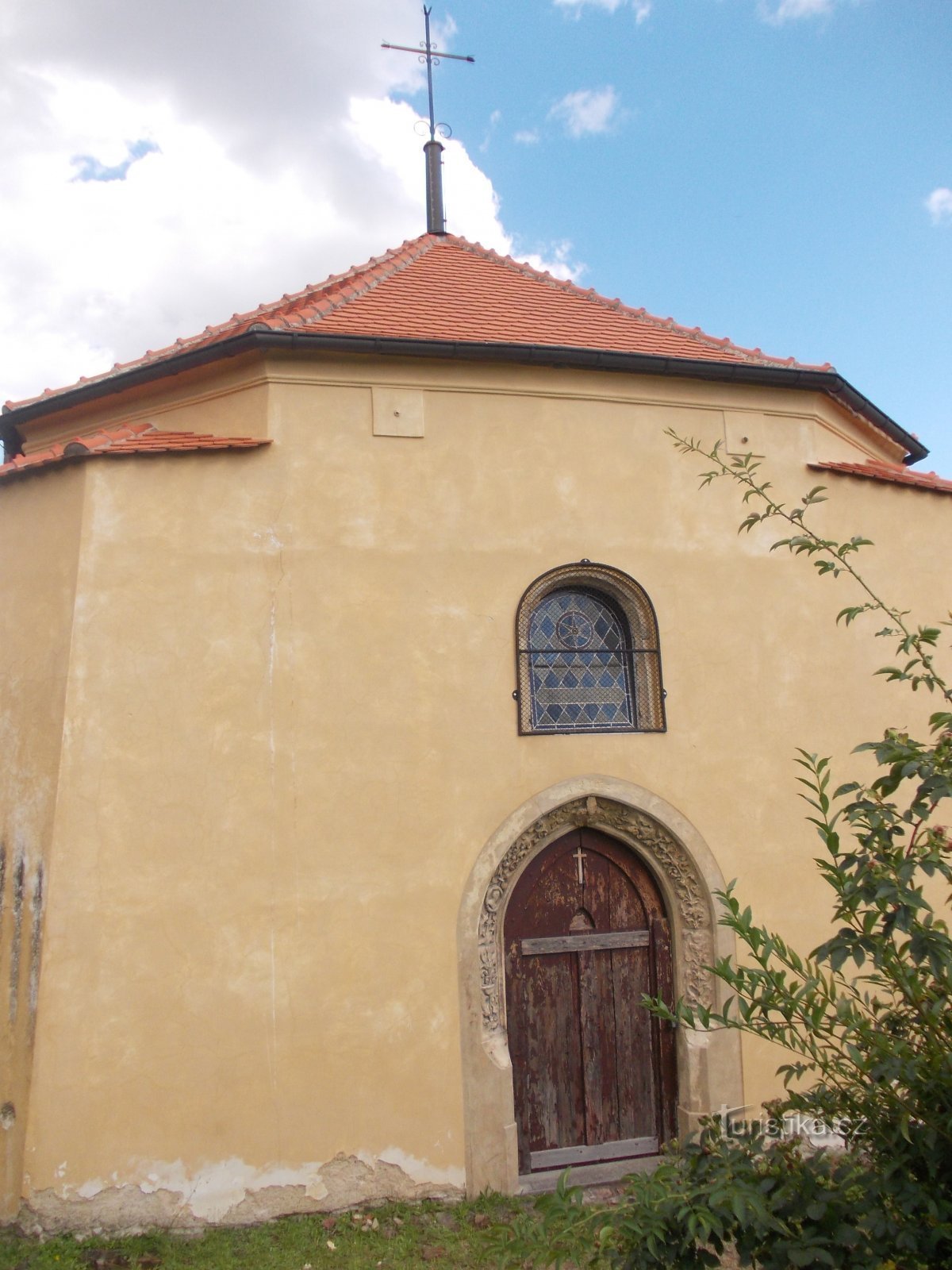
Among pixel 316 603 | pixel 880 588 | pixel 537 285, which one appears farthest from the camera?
pixel 537 285

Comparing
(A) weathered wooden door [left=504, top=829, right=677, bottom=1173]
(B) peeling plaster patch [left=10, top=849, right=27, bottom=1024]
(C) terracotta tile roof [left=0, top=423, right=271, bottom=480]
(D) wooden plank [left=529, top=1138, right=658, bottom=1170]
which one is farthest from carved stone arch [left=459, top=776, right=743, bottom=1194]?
(C) terracotta tile roof [left=0, top=423, right=271, bottom=480]

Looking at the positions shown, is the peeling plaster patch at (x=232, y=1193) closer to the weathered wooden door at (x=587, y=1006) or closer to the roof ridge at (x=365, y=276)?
the weathered wooden door at (x=587, y=1006)

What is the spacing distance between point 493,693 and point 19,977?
3.28 metres

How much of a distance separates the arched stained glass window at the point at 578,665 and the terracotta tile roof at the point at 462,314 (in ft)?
6.12

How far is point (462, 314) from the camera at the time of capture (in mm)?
7273

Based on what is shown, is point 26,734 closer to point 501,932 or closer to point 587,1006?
point 501,932

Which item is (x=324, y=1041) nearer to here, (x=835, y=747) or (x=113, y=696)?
(x=113, y=696)

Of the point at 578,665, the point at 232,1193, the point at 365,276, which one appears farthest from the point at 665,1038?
the point at 365,276

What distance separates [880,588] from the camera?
23.6 feet

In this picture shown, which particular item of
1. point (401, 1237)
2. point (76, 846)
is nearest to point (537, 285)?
point (76, 846)

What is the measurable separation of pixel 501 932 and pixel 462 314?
457 cm

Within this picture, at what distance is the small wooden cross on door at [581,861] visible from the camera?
21.6 feet

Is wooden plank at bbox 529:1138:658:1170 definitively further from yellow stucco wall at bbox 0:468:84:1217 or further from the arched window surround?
yellow stucco wall at bbox 0:468:84:1217

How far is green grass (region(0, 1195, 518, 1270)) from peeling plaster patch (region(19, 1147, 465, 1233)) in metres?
0.06
